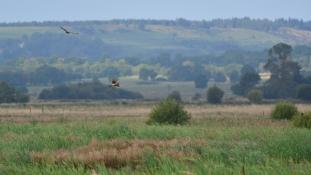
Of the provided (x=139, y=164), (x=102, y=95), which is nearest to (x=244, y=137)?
(x=139, y=164)

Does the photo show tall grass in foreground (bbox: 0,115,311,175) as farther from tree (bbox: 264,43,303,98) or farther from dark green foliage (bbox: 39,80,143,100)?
tree (bbox: 264,43,303,98)

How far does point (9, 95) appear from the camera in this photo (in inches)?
4323

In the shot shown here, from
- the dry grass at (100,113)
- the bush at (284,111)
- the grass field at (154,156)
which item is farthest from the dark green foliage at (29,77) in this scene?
the grass field at (154,156)

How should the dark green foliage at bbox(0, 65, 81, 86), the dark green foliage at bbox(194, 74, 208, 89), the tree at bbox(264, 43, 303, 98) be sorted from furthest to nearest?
the dark green foliage at bbox(0, 65, 81, 86), the dark green foliage at bbox(194, 74, 208, 89), the tree at bbox(264, 43, 303, 98)

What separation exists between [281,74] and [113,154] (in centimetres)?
11392

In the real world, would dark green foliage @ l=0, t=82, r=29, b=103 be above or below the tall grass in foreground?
below

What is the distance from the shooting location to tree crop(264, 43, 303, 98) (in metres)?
132

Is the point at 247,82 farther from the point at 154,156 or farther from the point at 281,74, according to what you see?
the point at 154,156

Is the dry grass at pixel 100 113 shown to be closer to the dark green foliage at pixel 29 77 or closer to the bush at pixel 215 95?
the bush at pixel 215 95

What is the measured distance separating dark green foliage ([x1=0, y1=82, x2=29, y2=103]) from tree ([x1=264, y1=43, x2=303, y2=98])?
135 ft

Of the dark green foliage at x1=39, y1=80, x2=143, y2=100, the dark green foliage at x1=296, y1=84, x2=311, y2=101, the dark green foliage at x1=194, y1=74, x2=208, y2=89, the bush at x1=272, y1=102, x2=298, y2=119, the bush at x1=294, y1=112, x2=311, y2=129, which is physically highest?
the bush at x1=294, y1=112, x2=311, y2=129

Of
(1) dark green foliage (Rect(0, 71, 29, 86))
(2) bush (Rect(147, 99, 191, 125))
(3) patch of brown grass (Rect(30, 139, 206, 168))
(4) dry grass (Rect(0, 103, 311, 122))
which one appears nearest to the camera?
(3) patch of brown grass (Rect(30, 139, 206, 168))

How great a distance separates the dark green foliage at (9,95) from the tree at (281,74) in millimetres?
41113

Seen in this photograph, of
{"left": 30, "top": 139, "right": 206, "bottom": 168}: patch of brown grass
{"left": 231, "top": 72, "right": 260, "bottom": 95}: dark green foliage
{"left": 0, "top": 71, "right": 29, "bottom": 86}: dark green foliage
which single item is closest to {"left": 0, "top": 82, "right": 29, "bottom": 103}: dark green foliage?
{"left": 231, "top": 72, "right": 260, "bottom": 95}: dark green foliage
